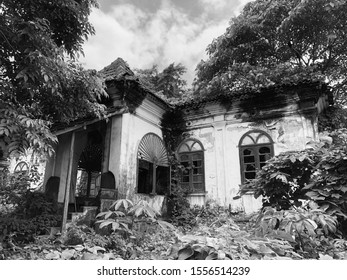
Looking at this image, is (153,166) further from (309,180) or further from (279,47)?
(279,47)

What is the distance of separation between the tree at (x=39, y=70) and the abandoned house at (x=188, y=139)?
155 cm

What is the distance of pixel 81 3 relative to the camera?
5.06m

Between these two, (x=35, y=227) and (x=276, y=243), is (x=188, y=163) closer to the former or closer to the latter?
(x=35, y=227)

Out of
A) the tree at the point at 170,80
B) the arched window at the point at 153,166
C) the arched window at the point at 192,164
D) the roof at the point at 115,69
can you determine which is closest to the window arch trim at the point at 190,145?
the arched window at the point at 192,164

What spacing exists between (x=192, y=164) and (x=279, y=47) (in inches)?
307

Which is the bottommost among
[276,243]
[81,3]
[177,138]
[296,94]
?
[276,243]

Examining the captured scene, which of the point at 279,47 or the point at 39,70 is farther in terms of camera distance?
the point at 279,47

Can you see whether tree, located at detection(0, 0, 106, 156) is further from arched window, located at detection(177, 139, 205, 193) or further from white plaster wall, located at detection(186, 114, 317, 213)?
white plaster wall, located at detection(186, 114, 317, 213)

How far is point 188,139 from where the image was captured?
31.1 ft

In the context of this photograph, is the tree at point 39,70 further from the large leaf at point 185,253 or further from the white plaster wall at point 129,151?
the large leaf at point 185,253

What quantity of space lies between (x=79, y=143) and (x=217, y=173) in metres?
4.75

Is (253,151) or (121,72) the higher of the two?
(121,72)

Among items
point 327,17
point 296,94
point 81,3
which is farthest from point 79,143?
point 327,17

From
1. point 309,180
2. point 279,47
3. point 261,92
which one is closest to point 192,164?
point 261,92
